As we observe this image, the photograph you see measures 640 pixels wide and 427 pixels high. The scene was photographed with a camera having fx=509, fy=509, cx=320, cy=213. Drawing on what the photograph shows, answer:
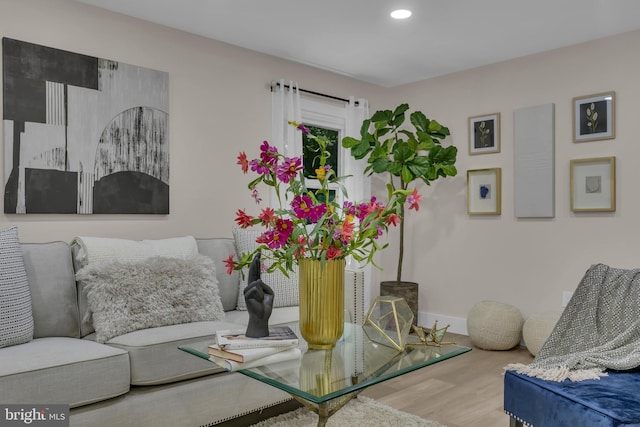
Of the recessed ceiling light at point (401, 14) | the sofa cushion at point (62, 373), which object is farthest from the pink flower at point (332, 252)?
the recessed ceiling light at point (401, 14)

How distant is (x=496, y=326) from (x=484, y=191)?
1214 mm

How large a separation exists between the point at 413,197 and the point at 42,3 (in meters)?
2.67

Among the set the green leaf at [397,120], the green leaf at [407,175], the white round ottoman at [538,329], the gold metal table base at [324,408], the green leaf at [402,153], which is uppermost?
the green leaf at [397,120]

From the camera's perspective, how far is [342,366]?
1781 mm

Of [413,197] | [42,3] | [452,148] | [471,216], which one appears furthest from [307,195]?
[471,216]

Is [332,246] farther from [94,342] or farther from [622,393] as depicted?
[94,342]

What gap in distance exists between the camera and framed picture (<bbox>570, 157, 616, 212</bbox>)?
3.83m

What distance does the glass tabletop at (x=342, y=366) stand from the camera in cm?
157

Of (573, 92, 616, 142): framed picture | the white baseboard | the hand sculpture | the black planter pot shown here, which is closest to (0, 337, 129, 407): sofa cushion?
the hand sculpture

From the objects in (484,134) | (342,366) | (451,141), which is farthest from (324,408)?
(451,141)

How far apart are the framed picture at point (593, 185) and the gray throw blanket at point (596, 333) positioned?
1.69 m

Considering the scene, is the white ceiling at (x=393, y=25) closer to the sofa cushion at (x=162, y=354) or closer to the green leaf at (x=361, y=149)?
the green leaf at (x=361, y=149)

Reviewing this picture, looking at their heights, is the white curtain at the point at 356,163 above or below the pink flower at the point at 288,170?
above

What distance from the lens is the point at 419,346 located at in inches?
80.6
